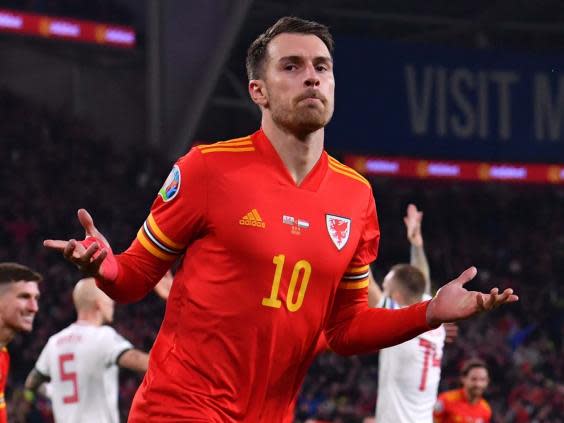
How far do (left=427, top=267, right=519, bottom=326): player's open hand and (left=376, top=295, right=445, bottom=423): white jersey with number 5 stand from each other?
12.9ft

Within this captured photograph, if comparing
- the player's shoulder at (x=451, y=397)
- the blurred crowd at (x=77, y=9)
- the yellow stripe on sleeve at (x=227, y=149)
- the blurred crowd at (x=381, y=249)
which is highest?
the blurred crowd at (x=77, y=9)

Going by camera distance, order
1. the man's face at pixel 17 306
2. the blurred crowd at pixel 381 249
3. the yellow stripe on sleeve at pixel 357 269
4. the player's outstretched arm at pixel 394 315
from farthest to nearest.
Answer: the blurred crowd at pixel 381 249
the man's face at pixel 17 306
the yellow stripe on sleeve at pixel 357 269
the player's outstretched arm at pixel 394 315

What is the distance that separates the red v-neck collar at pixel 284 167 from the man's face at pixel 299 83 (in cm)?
10

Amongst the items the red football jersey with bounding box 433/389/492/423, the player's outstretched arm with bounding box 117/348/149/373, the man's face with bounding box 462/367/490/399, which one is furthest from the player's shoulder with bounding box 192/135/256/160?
the red football jersey with bounding box 433/389/492/423

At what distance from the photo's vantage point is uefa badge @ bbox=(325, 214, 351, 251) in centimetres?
367

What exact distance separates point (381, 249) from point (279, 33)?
23038 millimetres

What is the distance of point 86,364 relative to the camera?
7.30 metres

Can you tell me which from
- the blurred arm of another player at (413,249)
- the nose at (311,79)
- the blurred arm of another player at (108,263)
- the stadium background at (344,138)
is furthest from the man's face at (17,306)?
the stadium background at (344,138)

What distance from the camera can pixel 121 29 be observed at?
76.2ft

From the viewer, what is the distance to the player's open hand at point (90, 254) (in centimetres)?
323

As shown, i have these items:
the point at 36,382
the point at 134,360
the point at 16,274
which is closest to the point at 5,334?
the point at 16,274

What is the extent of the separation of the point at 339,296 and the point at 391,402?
367 centimetres

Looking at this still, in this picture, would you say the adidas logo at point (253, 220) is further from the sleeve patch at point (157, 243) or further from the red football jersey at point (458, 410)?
the red football jersey at point (458, 410)

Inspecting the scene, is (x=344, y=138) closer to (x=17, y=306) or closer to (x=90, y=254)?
(x=17, y=306)
